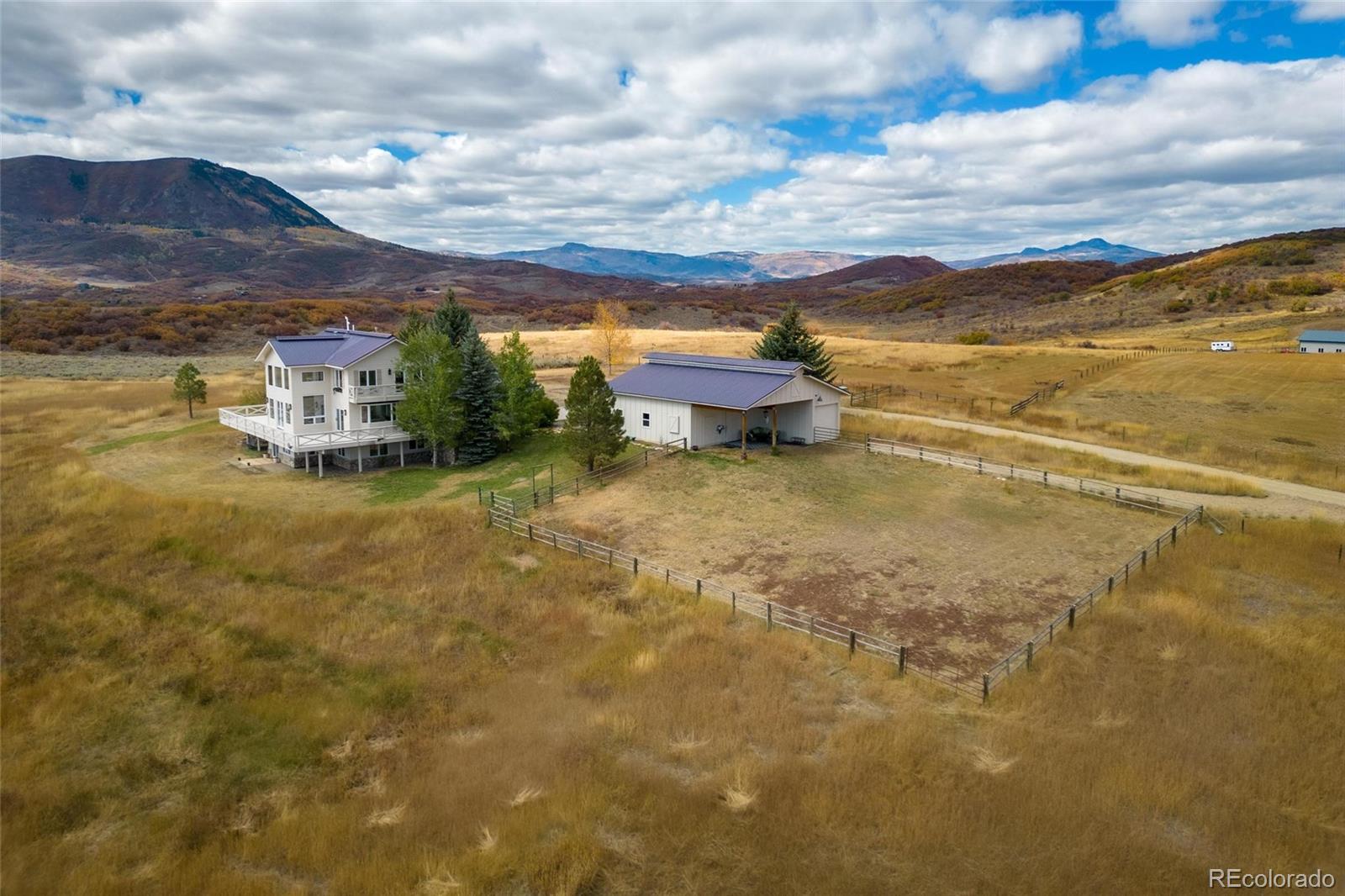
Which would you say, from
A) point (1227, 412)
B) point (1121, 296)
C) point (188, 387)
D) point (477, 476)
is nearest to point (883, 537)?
point (477, 476)

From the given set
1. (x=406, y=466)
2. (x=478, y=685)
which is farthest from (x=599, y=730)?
(x=406, y=466)

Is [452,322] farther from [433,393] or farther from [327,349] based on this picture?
[433,393]

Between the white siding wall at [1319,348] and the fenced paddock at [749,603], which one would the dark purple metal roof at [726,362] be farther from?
the white siding wall at [1319,348]

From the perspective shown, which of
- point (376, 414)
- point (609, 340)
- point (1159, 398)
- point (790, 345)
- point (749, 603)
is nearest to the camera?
point (749, 603)

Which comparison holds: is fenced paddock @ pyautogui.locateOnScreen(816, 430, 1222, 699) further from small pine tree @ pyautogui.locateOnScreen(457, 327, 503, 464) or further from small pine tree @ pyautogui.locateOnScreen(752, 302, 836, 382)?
small pine tree @ pyautogui.locateOnScreen(457, 327, 503, 464)

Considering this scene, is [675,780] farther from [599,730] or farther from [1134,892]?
[1134,892]

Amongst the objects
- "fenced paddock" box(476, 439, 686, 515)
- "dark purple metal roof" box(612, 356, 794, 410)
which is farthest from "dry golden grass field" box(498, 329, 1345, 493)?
"fenced paddock" box(476, 439, 686, 515)
